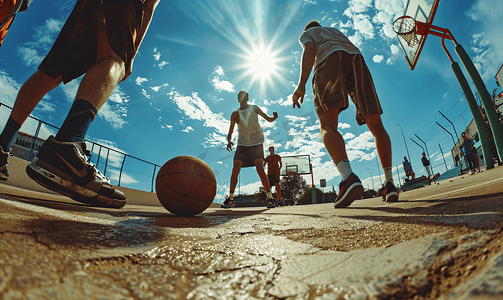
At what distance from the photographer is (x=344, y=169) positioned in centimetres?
238

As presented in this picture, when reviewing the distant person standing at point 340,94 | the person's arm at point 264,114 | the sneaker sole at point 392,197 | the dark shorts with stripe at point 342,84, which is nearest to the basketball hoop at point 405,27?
the person's arm at point 264,114

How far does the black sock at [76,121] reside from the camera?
5.12 feet

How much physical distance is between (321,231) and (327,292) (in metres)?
0.67

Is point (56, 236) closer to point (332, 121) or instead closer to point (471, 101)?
point (332, 121)

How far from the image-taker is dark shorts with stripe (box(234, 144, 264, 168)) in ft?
17.0

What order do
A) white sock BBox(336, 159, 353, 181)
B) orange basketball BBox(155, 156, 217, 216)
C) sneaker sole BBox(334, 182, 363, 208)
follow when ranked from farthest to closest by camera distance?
1. white sock BBox(336, 159, 353, 181)
2. sneaker sole BBox(334, 182, 363, 208)
3. orange basketball BBox(155, 156, 217, 216)

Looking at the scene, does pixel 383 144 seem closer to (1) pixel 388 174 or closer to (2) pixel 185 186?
(1) pixel 388 174

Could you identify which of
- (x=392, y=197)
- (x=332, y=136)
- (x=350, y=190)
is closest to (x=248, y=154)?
(x=332, y=136)

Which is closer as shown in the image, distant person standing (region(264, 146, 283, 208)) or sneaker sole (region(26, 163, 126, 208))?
sneaker sole (region(26, 163, 126, 208))

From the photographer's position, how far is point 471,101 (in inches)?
236

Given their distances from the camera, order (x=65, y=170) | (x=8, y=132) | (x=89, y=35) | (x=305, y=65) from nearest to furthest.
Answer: (x=65, y=170), (x=89, y=35), (x=8, y=132), (x=305, y=65)

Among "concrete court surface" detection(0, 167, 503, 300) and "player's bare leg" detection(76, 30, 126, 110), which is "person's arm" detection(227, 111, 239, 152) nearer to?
"player's bare leg" detection(76, 30, 126, 110)

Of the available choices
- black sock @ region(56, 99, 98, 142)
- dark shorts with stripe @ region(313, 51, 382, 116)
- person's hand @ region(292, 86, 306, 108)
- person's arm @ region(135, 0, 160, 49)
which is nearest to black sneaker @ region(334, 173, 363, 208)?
dark shorts with stripe @ region(313, 51, 382, 116)

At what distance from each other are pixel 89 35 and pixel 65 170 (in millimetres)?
1049
